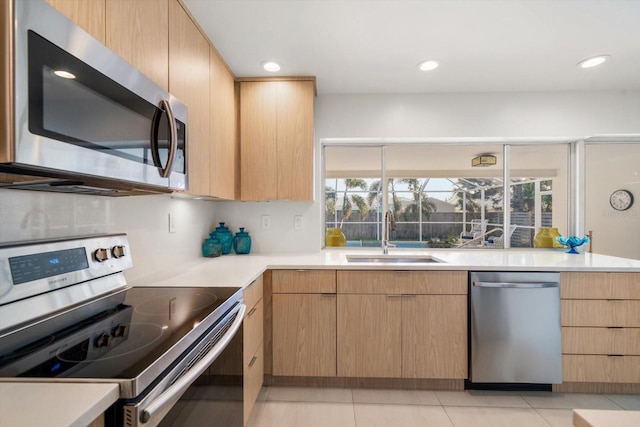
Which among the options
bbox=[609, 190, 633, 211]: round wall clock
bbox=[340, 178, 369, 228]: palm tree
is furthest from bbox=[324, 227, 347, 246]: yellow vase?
bbox=[609, 190, 633, 211]: round wall clock

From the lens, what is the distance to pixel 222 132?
207 cm

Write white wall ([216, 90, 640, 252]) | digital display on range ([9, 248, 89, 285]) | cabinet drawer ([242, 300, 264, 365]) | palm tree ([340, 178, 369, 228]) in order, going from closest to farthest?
digital display on range ([9, 248, 89, 285]) < cabinet drawer ([242, 300, 264, 365]) < white wall ([216, 90, 640, 252]) < palm tree ([340, 178, 369, 228])

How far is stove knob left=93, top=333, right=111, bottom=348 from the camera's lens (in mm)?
813

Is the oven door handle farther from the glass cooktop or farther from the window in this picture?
the window

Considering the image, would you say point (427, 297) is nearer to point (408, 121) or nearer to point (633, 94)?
point (408, 121)

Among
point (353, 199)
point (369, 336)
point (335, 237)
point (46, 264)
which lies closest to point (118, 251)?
point (46, 264)

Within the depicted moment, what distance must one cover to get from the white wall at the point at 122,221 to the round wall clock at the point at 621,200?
11.7 feet

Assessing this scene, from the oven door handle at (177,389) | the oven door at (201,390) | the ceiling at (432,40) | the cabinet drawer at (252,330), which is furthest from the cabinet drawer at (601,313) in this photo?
the oven door handle at (177,389)

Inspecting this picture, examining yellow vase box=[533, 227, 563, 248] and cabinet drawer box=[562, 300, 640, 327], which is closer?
cabinet drawer box=[562, 300, 640, 327]

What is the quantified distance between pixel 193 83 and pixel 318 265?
1320mm

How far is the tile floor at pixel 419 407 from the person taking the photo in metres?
1.77

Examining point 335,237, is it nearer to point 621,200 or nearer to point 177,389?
point 177,389

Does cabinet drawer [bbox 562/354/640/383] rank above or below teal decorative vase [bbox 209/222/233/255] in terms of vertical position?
below

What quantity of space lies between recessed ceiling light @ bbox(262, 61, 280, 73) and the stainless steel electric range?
4.91 ft
